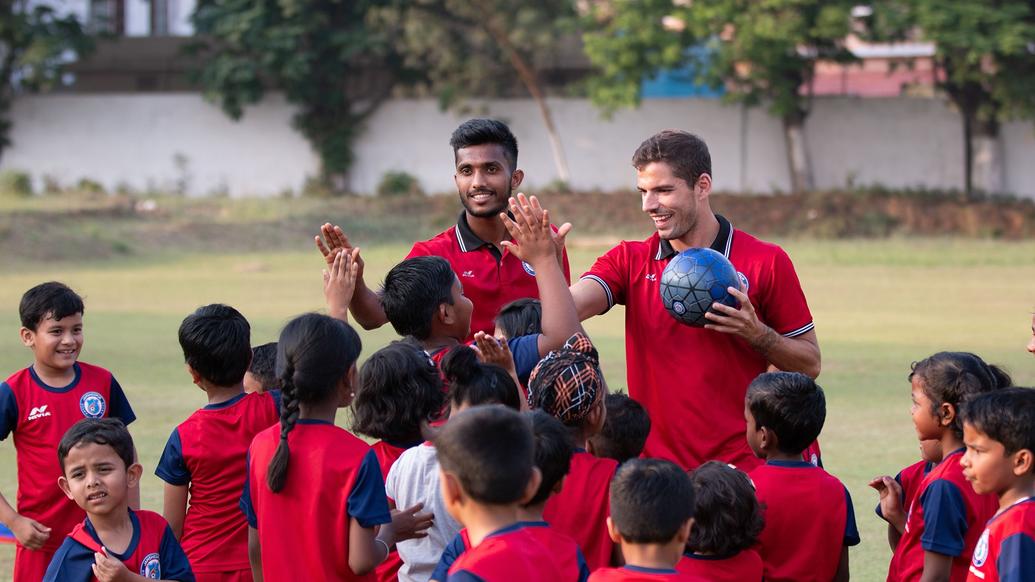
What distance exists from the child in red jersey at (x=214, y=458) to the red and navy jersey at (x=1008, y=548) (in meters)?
2.75

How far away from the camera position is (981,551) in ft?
12.6

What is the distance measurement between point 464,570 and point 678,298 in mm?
1952

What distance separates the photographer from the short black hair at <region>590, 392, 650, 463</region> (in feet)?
15.4

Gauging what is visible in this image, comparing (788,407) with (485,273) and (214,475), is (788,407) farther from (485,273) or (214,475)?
(214,475)

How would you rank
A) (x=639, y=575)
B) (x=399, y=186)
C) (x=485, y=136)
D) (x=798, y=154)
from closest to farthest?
(x=639, y=575) < (x=485, y=136) < (x=798, y=154) < (x=399, y=186)

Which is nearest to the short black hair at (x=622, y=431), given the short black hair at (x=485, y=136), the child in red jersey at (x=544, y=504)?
the child in red jersey at (x=544, y=504)

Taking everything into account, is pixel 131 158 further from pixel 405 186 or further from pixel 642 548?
pixel 642 548

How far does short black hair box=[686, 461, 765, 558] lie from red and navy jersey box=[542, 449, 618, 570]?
0.97 ft

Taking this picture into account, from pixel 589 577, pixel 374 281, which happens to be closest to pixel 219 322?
pixel 589 577

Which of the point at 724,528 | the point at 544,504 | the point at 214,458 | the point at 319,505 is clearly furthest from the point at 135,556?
the point at 724,528

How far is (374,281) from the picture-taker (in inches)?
918

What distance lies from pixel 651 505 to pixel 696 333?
5.73ft

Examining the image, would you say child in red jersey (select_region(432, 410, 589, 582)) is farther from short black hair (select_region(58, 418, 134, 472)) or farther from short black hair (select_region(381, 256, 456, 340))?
short black hair (select_region(58, 418, 134, 472))

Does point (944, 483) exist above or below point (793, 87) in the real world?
below
